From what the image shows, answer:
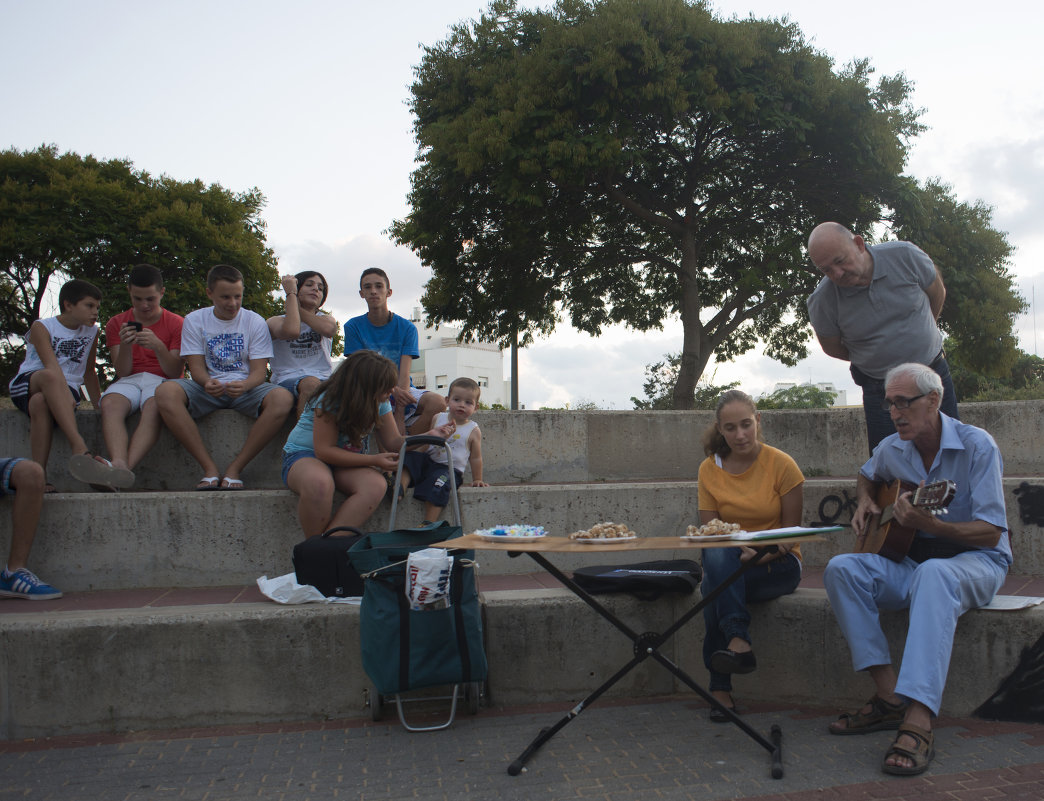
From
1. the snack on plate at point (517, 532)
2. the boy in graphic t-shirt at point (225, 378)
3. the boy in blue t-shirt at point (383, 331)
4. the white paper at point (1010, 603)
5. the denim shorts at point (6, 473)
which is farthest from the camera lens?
the boy in blue t-shirt at point (383, 331)

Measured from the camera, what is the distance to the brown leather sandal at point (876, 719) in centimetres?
340

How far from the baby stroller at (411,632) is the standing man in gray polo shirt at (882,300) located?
249 centimetres

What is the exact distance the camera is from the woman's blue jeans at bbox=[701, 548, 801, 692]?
12.1 ft

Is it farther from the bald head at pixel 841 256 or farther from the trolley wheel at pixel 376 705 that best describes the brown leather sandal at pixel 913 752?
the bald head at pixel 841 256

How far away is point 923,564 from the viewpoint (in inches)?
133

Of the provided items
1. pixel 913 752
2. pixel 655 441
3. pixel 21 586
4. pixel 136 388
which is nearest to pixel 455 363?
pixel 655 441

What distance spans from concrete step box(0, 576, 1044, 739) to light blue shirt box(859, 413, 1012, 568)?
18.1 inches

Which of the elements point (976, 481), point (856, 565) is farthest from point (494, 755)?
point (976, 481)

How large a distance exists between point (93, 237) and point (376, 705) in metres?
18.7

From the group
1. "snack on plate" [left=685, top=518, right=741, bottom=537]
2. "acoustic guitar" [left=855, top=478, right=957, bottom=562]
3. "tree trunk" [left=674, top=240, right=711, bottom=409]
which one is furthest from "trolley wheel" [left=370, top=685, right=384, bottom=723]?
"tree trunk" [left=674, top=240, right=711, bottom=409]

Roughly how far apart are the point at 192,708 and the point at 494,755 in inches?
55.7

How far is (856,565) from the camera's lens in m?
3.50

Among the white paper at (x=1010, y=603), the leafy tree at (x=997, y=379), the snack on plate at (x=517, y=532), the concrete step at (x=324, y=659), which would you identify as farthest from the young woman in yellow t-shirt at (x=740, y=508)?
the leafy tree at (x=997, y=379)

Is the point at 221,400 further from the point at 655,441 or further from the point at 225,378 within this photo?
the point at 655,441
